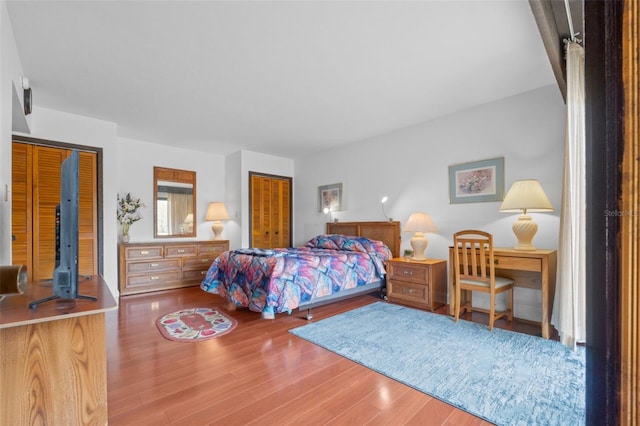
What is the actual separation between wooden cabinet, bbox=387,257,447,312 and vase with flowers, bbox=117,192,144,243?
3.92 metres

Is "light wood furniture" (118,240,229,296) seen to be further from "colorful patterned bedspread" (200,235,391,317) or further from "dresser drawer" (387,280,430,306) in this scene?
"dresser drawer" (387,280,430,306)

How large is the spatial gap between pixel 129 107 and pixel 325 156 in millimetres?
3143

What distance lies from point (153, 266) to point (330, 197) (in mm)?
3056

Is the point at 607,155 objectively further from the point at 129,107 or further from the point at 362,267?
the point at 129,107

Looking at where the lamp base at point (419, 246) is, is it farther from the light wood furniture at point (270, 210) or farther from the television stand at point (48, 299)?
Answer: the television stand at point (48, 299)

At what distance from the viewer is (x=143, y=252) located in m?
4.53

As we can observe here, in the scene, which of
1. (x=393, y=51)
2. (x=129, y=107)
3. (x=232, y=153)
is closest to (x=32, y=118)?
(x=129, y=107)

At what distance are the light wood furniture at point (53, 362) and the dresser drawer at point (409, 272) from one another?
3.05 meters

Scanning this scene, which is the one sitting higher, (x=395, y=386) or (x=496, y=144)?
(x=496, y=144)

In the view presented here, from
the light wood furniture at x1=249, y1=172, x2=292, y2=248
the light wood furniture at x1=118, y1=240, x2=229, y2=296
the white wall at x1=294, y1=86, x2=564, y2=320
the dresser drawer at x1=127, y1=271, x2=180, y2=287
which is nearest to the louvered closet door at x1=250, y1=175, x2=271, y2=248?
the light wood furniture at x1=249, y1=172, x2=292, y2=248

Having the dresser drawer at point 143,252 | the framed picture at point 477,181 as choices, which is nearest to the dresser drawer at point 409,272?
the framed picture at point 477,181

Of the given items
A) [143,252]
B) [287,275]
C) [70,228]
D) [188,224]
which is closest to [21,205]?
[143,252]

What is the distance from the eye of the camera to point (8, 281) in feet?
3.98

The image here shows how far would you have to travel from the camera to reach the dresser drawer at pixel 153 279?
4.40 meters
